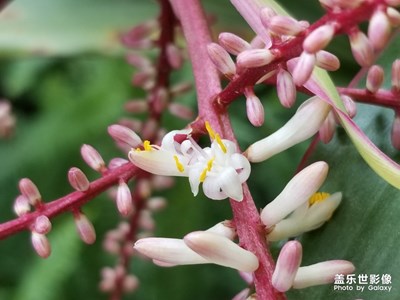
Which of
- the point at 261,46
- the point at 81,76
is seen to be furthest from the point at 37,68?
the point at 261,46

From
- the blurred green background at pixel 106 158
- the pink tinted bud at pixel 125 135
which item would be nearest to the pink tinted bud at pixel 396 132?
the blurred green background at pixel 106 158

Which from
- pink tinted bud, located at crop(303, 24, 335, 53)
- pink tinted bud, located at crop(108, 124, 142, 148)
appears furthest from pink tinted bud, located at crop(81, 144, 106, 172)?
pink tinted bud, located at crop(303, 24, 335, 53)

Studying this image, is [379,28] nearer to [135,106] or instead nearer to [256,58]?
[256,58]

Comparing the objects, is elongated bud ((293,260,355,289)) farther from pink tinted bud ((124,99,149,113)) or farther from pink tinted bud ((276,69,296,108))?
pink tinted bud ((124,99,149,113))

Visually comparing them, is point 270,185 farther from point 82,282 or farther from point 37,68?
point 37,68

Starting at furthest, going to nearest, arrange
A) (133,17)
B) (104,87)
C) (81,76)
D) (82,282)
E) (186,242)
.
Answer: (81,76) < (104,87) < (82,282) < (133,17) < (186,242)

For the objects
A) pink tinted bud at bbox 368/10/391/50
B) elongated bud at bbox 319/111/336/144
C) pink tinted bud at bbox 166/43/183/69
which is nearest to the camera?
pink tinted bud at bbox 368/10/391/50
